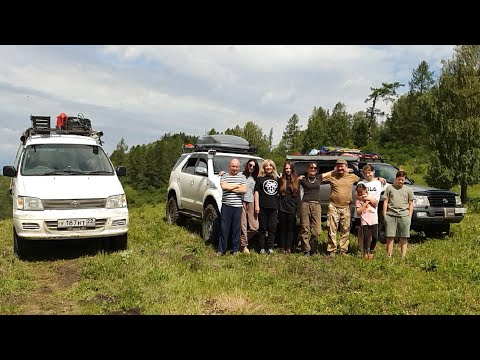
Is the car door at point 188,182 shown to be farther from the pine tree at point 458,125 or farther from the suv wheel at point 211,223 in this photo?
the pine tree at point 458,125

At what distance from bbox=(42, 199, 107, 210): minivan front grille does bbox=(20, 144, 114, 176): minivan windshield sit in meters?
0.84

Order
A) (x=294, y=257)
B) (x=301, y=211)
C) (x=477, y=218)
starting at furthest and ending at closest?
(x=477, y=218) → (x=301, y=211) → (x=294, y=257)

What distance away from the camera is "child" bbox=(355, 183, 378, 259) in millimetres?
7949

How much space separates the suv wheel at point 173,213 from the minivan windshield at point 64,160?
290cm

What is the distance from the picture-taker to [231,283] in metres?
5.77

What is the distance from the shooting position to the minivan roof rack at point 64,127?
30.3 ft

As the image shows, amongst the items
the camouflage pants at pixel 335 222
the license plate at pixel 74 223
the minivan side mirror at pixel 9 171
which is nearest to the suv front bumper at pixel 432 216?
the camouflage pants at pixel 335 222

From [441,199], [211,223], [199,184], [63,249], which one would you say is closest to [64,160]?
[63,249]

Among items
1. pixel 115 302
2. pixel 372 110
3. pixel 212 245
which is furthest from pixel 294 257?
pixel 372 110

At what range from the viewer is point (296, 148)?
62.9 metres

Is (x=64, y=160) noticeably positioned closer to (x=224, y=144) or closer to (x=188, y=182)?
(x=188, y=182)
